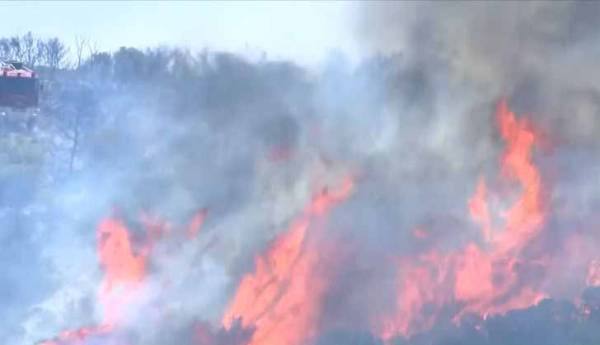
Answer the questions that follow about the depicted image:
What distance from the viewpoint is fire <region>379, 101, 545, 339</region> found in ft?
99.0

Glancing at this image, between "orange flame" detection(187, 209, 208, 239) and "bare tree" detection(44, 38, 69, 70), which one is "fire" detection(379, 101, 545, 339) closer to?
"orange flame" detection(187, 209, 208, 239)

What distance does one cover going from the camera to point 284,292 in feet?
98.4

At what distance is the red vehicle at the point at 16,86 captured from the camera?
1715 inches

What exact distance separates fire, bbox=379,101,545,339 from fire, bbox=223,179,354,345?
7.90 ft

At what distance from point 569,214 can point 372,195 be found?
21.7 feet

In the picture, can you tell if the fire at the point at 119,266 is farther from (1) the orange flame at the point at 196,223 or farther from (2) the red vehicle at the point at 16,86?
(2) the red vehicle at the point at 16,86

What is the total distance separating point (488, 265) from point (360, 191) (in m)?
4.88

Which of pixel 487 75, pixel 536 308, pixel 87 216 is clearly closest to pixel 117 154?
pixel 87 216

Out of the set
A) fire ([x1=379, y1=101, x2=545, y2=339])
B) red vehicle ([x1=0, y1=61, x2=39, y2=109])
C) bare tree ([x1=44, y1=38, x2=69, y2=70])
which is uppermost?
bare tree ([x1=44, y1=38, x2=69, y2=70])

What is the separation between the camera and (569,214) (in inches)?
1300

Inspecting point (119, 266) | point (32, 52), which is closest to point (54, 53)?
point (32, 52)

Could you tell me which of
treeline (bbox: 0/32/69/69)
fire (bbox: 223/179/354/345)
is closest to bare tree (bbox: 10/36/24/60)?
treeline (bbox: 0/32/69/69)

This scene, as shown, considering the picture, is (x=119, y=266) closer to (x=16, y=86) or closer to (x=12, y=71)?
(x=16, y=86)

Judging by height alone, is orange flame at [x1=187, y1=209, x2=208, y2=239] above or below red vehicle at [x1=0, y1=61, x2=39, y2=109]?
below
